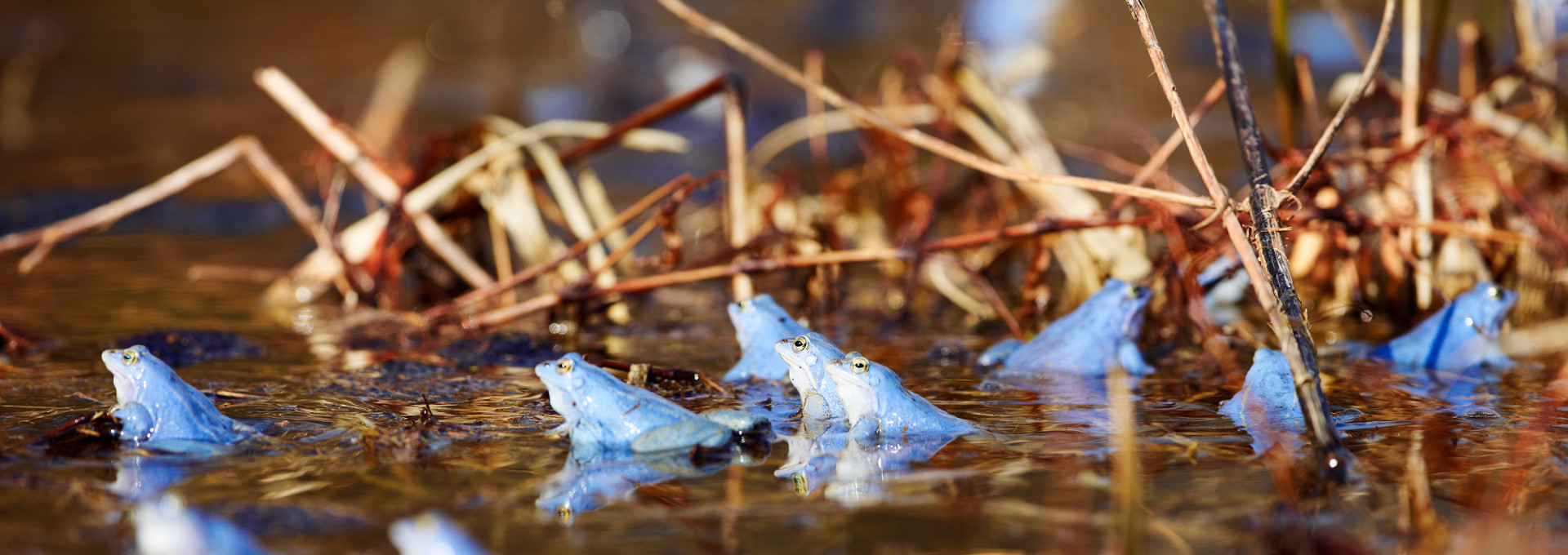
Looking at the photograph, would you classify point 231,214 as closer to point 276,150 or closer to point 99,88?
point 276,150

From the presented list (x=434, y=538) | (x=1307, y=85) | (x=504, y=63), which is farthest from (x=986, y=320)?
(x=504, y=63)

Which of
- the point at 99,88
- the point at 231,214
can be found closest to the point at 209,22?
the point at 99,88

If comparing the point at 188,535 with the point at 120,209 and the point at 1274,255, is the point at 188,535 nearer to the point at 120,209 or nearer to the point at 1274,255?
the point at 1274,255

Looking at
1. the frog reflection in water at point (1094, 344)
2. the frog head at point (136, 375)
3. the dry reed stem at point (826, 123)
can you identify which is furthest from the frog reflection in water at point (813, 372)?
the dry reed stem at point (826, 123)

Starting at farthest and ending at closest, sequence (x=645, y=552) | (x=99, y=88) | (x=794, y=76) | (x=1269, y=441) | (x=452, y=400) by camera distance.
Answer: (x=99, y=88) → (x=794, y=76) → (x=452, y=400) → (x=1269, y=441) → (x=645, y=552)

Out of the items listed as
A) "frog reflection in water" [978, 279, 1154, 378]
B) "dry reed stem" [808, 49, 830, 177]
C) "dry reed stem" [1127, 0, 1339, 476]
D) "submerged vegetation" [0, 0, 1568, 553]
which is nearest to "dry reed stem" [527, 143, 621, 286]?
"submerged vegetation" [0, 0, 1568, 553]

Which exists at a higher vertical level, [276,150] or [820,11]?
[820,11]
